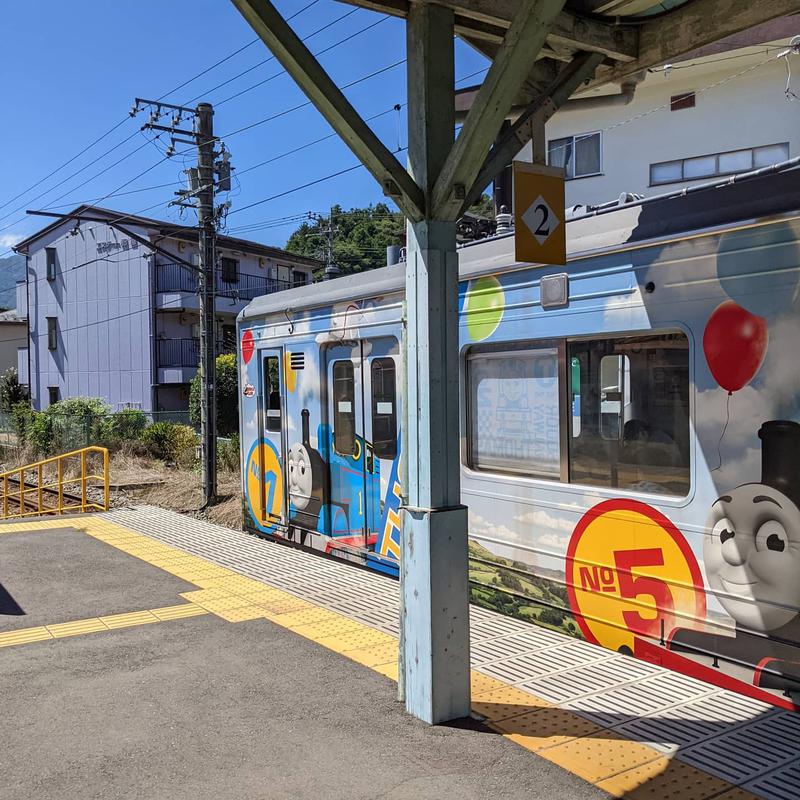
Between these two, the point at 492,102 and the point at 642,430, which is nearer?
the point at 492,102

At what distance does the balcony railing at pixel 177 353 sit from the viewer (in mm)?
34156

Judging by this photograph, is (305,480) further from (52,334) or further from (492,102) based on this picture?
(52,334)

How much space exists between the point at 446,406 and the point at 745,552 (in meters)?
1.78

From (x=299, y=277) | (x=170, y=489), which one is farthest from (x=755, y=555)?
(x=299, y=277)

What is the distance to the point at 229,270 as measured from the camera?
36.8m

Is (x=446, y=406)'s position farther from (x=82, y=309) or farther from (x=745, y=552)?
(x=82, y=309)

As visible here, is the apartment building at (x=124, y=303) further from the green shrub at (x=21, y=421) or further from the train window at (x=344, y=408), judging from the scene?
the train window at (x=344, y=408)

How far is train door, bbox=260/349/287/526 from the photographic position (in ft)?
31.1

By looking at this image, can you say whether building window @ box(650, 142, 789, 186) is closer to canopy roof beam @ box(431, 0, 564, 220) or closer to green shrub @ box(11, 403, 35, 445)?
canopy roof beam @ box(431, 0, 564, 220)

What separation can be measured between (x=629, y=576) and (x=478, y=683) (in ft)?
3.73

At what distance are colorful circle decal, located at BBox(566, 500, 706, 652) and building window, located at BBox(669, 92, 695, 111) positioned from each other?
16303mm

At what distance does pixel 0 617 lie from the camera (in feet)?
21.5

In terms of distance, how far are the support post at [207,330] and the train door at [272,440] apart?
6.13 meters

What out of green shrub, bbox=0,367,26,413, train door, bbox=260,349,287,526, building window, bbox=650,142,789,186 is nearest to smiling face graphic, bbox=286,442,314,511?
train door, bbox=260,349,287,526
